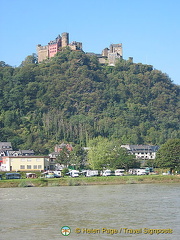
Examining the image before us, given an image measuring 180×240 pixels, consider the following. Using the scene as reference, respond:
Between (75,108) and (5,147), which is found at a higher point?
(75,108)

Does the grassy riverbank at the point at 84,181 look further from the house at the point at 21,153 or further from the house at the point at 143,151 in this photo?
the house at the point at 143,151

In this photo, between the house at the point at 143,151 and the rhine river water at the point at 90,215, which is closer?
the rhine river water at the point at 90,215

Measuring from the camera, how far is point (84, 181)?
59844 mm

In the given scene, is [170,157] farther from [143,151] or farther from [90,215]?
[143,151]

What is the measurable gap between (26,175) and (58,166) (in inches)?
1114

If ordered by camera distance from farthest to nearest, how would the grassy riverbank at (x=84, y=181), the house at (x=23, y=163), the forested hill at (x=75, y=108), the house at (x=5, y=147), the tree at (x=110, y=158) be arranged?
the forested hill at (x=75, y=108)
the house at (x=5, y=147)
the house at (x=23, y=163)
the tree at (x=110, y=158)
the grassy riverbank at (x=84, y=181)

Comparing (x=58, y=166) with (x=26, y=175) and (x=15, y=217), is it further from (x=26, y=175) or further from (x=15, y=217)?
(x=15, y=217)

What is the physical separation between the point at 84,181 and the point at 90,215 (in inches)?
1134

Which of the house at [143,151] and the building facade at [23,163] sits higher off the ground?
the house at [143,151]

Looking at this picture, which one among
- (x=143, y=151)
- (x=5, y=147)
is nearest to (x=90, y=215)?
(x=5, y=147)

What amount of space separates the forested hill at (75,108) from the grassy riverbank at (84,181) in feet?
201

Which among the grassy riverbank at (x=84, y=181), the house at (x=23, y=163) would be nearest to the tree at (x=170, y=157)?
the grassy riverbank at (x=84, y=181)

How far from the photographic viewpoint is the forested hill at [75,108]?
13500 cm

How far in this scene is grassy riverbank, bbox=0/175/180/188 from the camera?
56781 mm
